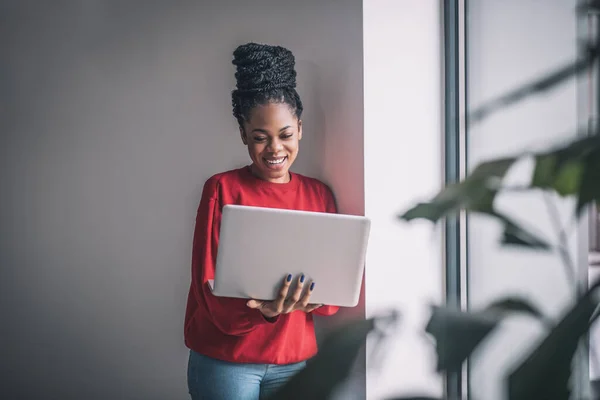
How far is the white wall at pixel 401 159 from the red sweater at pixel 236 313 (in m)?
0.21

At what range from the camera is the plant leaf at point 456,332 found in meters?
0.32

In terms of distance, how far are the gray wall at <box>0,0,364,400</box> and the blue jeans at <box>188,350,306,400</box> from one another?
91 cm

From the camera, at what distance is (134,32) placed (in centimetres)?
263

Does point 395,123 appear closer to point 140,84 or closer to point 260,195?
point 260,195

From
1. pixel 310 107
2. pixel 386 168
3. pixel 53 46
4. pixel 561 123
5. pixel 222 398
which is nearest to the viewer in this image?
pixel 561 123

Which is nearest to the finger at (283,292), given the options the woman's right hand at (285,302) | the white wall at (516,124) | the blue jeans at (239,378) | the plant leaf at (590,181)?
the woman's right hand at (285,302)

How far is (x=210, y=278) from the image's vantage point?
158 cm

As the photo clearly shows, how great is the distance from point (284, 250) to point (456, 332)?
1.05 meters

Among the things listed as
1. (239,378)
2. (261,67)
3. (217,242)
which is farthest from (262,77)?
(239,378)

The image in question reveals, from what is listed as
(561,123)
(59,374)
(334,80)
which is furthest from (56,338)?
(561,123)

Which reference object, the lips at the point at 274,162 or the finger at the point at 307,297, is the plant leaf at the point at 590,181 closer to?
the finger at the point at 307,297

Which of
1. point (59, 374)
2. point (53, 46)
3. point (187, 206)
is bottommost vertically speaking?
point (59, 374)

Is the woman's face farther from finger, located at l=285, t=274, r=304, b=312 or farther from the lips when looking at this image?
finger, located at l=285, t=274, r=304, b=312

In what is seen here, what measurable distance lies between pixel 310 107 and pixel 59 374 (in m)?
1.87
